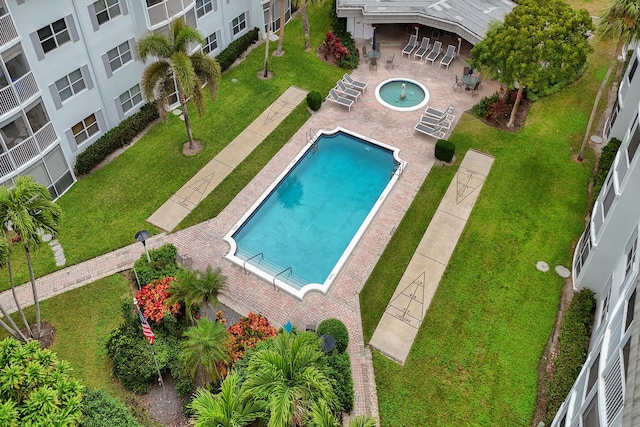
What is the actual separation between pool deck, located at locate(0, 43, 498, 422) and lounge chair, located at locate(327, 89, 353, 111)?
381 millimetres

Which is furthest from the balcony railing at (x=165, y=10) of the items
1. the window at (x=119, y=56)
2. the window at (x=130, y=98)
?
the window at (x=130, y=98)

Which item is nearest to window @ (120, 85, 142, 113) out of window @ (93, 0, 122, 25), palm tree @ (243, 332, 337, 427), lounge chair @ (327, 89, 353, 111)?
window @ (93, 0, 122, 25)

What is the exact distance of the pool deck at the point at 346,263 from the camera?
22.0 meters

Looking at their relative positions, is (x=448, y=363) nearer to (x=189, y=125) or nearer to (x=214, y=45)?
(x=189, y=125)

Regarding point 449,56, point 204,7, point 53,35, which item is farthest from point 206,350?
point 449,56

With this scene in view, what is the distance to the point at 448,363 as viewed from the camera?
20.4 m

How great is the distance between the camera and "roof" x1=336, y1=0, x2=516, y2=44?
1375 inches

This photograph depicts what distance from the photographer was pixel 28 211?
1742 centimetres

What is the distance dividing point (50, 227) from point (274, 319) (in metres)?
9.37

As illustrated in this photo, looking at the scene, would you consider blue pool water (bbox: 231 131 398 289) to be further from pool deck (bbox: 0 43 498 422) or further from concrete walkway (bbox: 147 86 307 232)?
concrete walkway (bbox: 147 86 307 232)

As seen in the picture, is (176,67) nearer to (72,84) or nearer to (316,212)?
(72,84)

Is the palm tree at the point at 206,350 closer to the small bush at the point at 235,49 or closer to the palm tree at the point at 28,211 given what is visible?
the palm tree at the point at 28,211

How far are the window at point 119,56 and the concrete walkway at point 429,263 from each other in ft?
62.1

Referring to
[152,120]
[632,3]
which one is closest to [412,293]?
[632,3]
